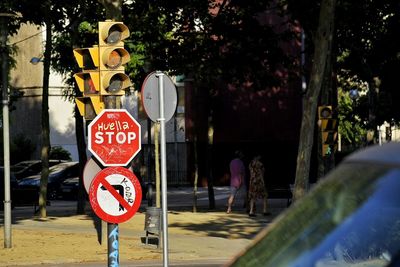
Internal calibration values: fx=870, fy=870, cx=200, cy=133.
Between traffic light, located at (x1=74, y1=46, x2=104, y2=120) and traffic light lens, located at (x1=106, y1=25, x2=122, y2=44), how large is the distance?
183 mm

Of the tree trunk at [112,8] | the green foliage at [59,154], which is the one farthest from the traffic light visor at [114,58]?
the green foliage at [59,154]

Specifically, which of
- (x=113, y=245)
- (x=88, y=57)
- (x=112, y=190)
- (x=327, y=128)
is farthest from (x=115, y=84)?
(x=327, y=128)

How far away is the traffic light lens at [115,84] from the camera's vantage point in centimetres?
1038

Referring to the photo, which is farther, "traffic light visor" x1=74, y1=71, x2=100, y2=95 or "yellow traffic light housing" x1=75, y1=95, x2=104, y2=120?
"yellow traffic light housing" x1=75, y1=95, x2=104, y2=120

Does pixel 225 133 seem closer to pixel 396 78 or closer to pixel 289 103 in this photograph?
pixel 289 103

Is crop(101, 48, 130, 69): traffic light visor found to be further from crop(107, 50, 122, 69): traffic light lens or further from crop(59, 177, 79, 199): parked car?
crop(59, 177, 79, 199): parked car

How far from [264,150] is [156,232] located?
103ft

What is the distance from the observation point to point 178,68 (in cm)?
2572

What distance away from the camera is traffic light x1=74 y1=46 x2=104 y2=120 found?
1045 cm

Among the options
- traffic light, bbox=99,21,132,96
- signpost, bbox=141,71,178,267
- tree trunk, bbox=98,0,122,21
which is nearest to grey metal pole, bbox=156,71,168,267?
signpost, bbox=141,71,178,267

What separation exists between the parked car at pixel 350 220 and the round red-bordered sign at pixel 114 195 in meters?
7.03

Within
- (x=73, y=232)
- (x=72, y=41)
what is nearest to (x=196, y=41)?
(x=72, y=41)

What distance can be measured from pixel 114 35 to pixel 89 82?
2.13 feet

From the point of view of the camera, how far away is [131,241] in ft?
58.1
